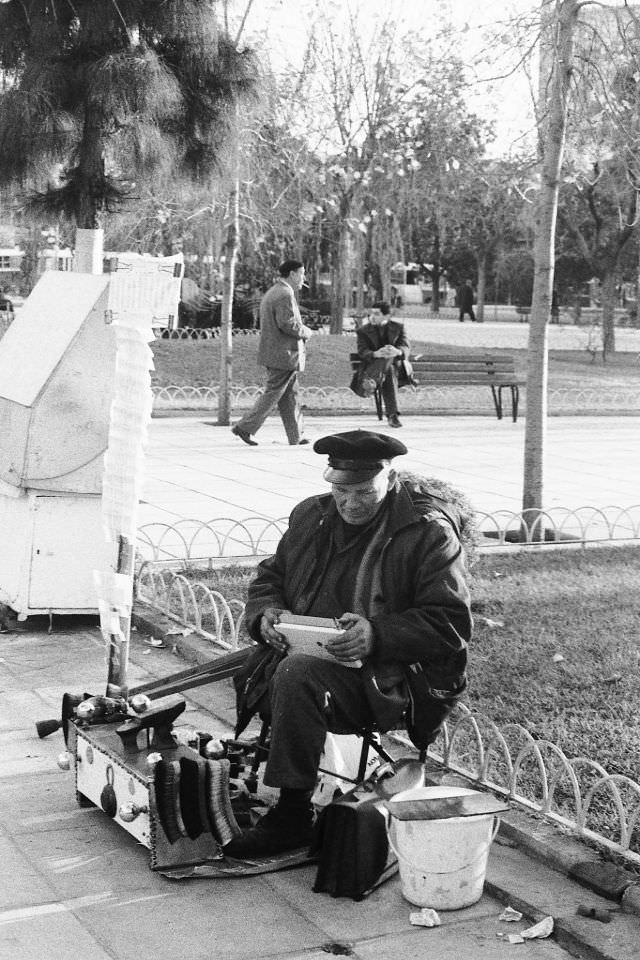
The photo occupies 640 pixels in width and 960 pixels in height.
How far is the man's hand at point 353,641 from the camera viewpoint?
3896 millimetres

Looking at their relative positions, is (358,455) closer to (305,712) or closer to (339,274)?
(305,712)

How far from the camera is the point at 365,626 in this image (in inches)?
154

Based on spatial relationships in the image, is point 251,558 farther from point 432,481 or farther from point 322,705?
point 322,705

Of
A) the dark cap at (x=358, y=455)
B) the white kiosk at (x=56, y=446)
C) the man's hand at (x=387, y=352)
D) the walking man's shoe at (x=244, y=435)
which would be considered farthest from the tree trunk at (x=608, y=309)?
the dark cap at (x=358, y=455)

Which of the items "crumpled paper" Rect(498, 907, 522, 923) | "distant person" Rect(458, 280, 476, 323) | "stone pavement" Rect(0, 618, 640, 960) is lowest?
"stone pavement" Rect(0, 618, 640, 960)

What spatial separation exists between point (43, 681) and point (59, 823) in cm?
149

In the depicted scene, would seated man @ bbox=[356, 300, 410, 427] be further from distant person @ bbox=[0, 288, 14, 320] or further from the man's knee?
distant person @ bbox=[0, 288, 14, 320]

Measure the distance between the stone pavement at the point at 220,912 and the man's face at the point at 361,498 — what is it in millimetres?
1051

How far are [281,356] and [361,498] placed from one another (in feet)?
27.3

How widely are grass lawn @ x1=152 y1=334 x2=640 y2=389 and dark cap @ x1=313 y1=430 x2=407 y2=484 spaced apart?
14.2 metres

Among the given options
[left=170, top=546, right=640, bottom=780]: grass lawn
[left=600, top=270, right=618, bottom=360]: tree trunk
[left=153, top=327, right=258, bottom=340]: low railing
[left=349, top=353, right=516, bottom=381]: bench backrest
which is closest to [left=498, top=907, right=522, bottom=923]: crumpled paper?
[left=170, top=546, right=640, bottom=780]: grass lawn

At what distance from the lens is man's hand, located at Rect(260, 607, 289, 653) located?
13.3ft

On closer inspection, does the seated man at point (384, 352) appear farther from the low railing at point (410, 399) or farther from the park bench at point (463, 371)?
the park bench at point (463, 371)

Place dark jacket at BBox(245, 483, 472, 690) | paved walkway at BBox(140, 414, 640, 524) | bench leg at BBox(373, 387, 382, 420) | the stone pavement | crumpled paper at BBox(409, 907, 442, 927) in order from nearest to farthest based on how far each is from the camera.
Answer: the stone pavement < crumpled paper at BBox(409, 907, 442, 927) < dark jacket at BBox(245, 483, 472, 690) < paved walkway at BBox(140, 414, 640, 524) < bench leg at BBox(373, 387, 382, 420)
